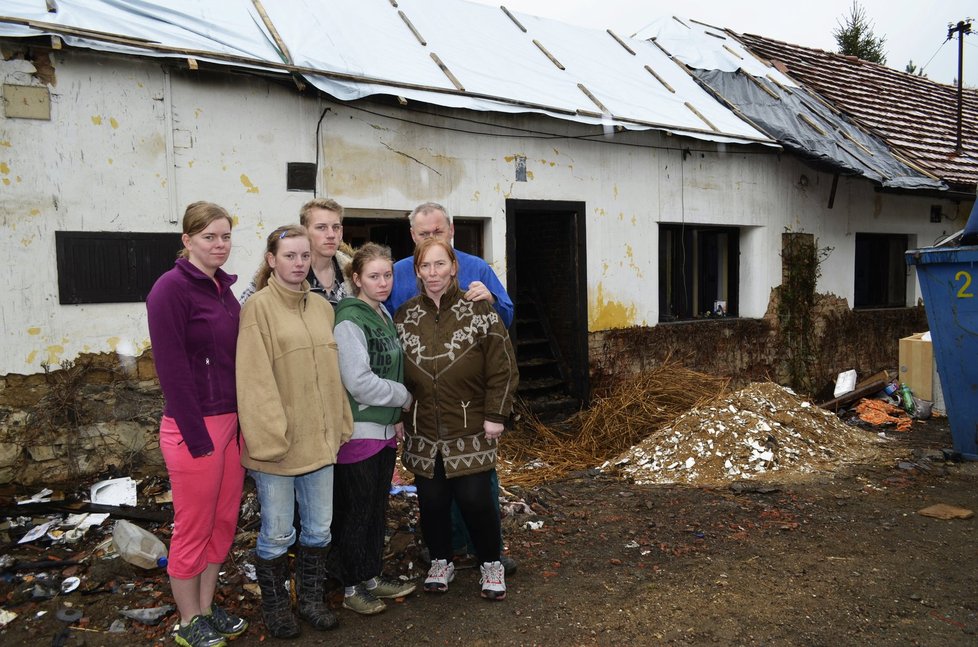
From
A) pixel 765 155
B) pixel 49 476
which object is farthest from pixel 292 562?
pixel 765 155

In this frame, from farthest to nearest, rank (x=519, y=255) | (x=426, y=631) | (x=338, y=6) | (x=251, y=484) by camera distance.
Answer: (x=519, y=255) < (x=338, y=6) < (x=251, y=484) < (x=426, y=631)

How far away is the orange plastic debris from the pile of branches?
1971 mm

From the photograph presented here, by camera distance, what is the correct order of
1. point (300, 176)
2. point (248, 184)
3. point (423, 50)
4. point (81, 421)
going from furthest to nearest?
1. point (423, 50)
2. point (300, 176)
3. point (248, 184)
4. point (81, 421)

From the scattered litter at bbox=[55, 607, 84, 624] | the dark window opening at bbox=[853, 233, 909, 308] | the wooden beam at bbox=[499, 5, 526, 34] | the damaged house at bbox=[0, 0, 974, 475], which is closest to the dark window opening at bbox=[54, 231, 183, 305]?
the damaged house at bbox=[0, 0, 974, 475]

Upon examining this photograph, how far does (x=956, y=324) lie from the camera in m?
5.66

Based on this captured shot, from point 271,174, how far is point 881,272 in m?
9.10

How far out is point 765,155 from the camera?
8.58 metres

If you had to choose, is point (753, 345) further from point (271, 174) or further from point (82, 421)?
point (82, 421)

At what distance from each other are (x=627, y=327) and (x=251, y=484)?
429cm

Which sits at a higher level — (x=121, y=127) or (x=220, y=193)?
(x=121, y=127)

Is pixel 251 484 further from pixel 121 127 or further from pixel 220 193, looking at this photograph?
pixel 121 127

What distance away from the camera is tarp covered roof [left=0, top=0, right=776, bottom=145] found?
4.73m

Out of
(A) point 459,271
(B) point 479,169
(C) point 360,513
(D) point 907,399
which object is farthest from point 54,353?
(D) point 907,399

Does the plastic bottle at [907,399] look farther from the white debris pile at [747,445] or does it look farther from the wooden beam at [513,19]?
the wooden beam at [513,19]
